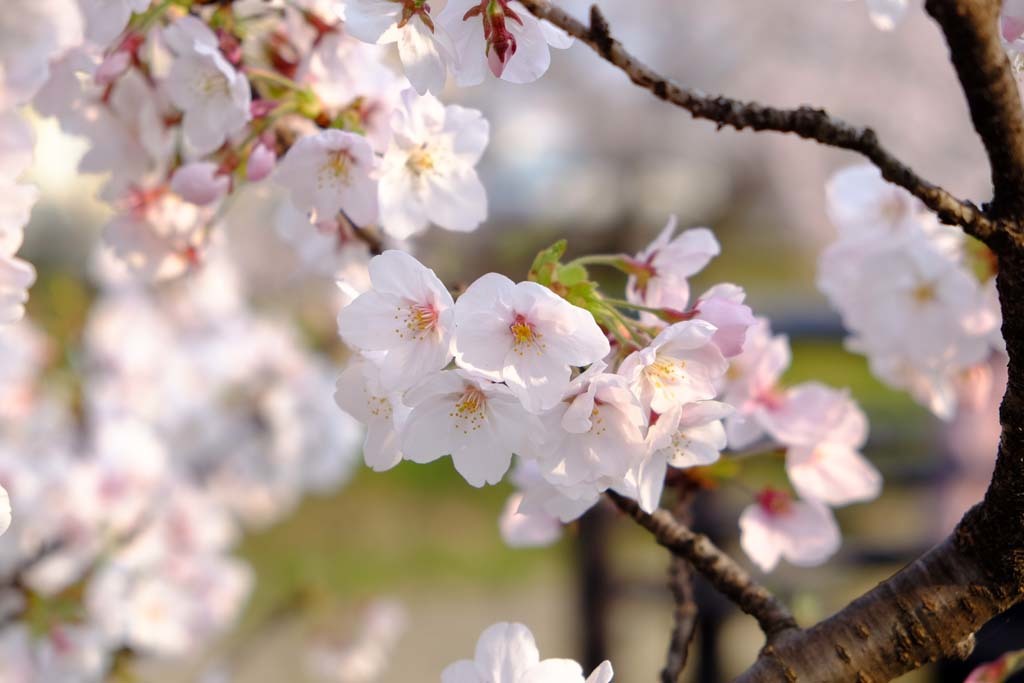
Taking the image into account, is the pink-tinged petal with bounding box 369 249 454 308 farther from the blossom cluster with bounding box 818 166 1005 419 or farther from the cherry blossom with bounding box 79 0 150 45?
the blossom cluster with bounding box 818 166 1005 419

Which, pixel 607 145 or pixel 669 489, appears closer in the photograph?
pixel 669 489

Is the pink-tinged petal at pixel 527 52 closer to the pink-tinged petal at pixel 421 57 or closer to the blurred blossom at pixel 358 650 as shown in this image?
the pink-tinged petal at pixel 421 57

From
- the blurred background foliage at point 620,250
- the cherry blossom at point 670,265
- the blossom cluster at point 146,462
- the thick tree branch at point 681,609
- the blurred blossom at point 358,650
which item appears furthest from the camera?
the blurred background foliage at point 620,250

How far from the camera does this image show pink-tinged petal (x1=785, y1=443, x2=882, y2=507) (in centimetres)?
95

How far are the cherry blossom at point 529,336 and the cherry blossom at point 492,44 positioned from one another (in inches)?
5.4

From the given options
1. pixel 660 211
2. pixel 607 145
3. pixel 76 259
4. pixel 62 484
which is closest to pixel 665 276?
pixel 62 484

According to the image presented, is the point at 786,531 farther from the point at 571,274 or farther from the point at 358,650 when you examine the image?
the point at 358,650

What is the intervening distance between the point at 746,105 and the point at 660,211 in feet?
39.4

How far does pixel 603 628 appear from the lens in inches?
123

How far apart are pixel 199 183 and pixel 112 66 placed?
12cm

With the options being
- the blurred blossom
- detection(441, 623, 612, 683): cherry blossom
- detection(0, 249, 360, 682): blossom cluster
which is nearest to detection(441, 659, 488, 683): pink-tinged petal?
detection(441, 623, 612, 683): cherry blossom

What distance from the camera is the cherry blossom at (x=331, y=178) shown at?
784 millimetres

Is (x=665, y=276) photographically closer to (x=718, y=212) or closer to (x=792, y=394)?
(x=792, y=394)

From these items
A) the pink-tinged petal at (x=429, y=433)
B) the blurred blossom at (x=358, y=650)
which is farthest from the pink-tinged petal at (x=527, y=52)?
the blurred blossom at (x=358, y=650)
